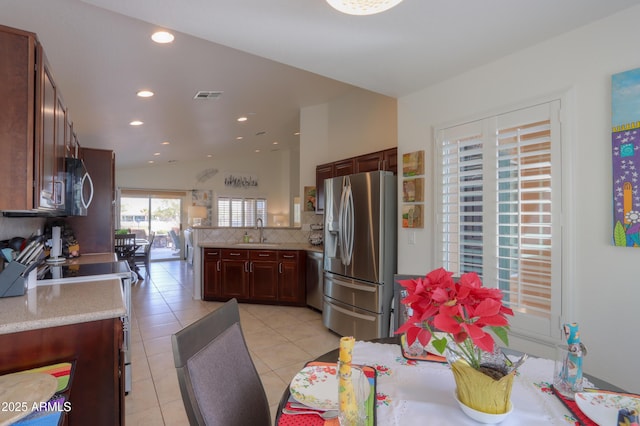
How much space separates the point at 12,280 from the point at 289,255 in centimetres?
320

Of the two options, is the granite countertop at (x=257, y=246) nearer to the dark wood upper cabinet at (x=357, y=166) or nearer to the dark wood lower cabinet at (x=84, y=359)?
the dark wood upper cabinet at (x=357, y=166)

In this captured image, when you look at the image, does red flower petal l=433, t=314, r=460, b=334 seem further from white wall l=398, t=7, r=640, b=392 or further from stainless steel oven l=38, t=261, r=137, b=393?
stainless steel oven l=38, t=261, r=137, b=393

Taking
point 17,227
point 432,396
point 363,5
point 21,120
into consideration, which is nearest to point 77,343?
point 21,120

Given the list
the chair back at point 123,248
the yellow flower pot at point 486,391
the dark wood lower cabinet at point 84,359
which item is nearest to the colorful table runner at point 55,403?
the dark wood lower cabinet at point 84,359

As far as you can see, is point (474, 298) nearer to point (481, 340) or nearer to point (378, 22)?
point (481, 340)

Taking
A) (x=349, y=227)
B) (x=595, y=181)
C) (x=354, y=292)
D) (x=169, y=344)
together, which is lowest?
(x=169, y=344)

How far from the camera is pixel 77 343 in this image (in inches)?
63.5

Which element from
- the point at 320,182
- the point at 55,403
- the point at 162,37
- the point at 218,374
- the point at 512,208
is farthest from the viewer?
the point at 320,182

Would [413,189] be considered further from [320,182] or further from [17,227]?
[17,227]

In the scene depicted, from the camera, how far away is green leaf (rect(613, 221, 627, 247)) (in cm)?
175

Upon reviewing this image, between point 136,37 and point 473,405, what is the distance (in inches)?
113

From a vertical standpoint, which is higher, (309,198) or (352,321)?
(309,198)

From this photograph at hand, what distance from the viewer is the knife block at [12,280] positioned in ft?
5.92

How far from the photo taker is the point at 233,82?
3.56 m
